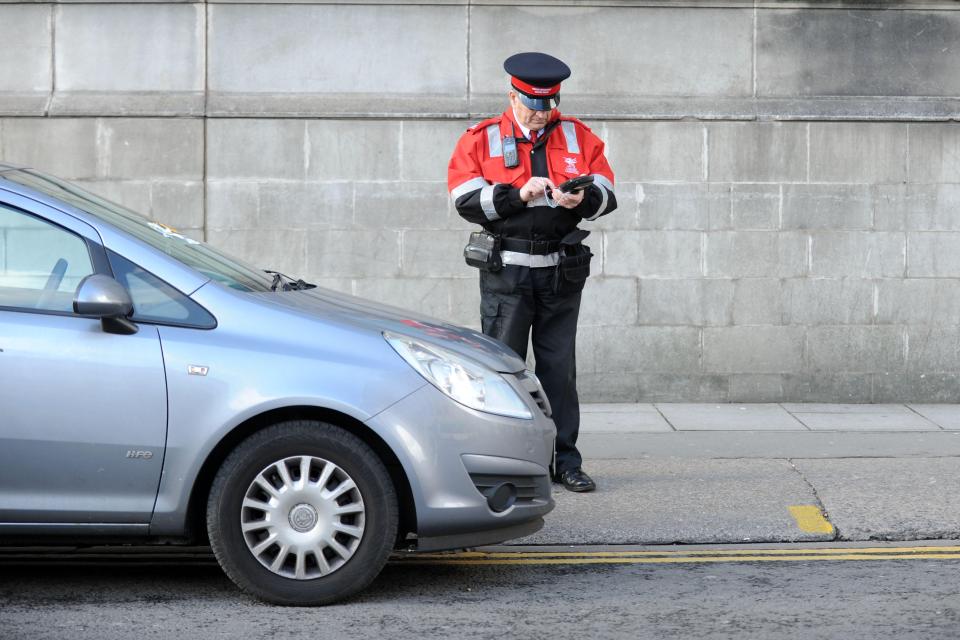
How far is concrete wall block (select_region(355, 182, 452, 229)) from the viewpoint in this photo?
9.59 metres

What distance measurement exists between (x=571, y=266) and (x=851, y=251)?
350 cm

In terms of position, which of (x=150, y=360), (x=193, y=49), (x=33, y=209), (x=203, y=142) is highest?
(x=193, y=49)

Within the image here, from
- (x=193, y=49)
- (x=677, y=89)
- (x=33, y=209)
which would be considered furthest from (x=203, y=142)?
(x=33, y=209)

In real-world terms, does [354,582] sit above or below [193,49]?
below

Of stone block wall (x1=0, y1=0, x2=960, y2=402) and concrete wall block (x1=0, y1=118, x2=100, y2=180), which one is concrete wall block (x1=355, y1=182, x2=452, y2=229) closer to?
stone block wall (x1=0, y1=0, x2=960, y2=402)

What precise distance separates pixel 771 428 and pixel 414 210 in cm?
279

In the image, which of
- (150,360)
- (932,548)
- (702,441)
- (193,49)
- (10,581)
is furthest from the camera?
(193,49)

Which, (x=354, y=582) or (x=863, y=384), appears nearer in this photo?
(x=354, y=582)

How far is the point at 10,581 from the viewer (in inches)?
215

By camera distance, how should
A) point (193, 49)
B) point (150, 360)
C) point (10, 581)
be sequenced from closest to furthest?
point (150, 360) → point (10, 581) → point (193, 49)

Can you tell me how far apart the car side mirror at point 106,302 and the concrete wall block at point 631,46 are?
16.6 ft

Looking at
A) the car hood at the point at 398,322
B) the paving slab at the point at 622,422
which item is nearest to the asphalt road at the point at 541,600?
the car hood at the point at 398,322

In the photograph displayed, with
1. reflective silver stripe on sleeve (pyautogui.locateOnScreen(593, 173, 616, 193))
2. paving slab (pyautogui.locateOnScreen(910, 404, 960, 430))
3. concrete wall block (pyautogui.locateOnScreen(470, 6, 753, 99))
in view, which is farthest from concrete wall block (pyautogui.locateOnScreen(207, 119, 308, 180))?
paving slab (pyautogui.locateOnScreen(910, 404, 960, 430))

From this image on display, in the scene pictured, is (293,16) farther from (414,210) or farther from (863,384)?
(863,384)
